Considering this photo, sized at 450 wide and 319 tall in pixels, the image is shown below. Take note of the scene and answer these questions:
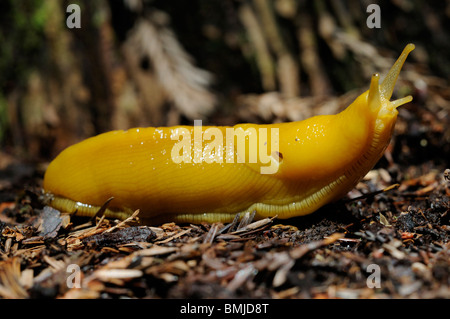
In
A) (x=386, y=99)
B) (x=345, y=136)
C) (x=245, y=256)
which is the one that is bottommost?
(x=245, y=256)

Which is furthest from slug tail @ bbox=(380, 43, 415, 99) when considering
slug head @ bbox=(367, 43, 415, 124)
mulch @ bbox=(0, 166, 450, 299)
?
mulch @ bbox=(0, 166, 450, 299)

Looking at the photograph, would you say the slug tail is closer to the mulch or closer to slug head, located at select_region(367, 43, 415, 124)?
slug head, located at select_region(367, 43, 415, 124)

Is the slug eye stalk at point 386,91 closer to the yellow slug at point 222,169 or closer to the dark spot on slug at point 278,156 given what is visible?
the yellow slug at point 222,169

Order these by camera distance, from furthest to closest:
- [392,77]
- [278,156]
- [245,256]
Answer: [278,156], [392,77], [245,256]

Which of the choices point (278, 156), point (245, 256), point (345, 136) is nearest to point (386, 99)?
point (345, 136)

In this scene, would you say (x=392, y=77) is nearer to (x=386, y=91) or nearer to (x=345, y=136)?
(x=386, y=91)

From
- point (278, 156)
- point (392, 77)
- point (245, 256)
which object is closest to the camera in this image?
point (245, 256)

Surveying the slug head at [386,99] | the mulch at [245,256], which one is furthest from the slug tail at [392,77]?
the mulch at [245,256]

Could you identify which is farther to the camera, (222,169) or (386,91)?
(222,169)
